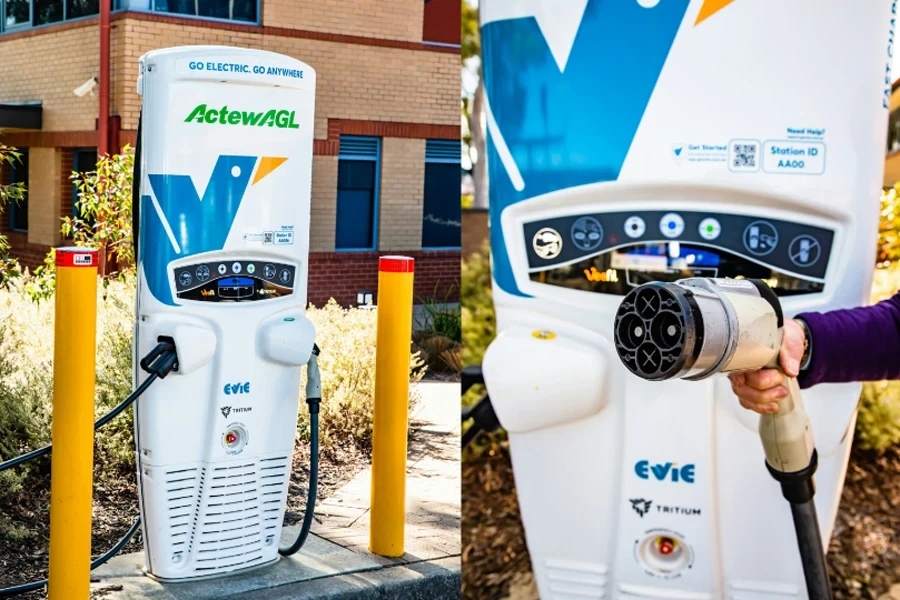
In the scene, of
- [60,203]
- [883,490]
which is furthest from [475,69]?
[60,203]

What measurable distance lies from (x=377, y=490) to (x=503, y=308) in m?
1.64

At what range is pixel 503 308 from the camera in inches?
92.6

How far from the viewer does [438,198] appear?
7664 mm

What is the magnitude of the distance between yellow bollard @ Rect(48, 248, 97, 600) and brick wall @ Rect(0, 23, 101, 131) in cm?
308

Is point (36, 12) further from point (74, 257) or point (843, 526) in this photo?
point (843, 526)

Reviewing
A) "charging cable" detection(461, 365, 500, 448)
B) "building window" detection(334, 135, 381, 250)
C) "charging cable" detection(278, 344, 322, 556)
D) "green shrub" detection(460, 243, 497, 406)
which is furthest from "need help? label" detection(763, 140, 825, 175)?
"building window" detection(334, 135, 381, 250)

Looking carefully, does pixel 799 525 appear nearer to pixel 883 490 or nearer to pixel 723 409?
pixel 723 409

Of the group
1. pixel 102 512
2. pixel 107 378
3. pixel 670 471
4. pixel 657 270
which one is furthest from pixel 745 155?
pixel 107 378

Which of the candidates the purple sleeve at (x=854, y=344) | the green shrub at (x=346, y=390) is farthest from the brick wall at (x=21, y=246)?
the purple sleeve at (x=854, y=344)

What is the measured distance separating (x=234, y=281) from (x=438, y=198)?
4434mm

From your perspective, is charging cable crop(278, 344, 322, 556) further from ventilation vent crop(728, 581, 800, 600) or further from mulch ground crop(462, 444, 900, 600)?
ventilation vent crop(728, 581, 800, 600)

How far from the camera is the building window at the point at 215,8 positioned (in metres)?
6.38

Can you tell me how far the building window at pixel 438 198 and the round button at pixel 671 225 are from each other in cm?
544

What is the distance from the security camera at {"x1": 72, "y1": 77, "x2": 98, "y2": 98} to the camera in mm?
5789
